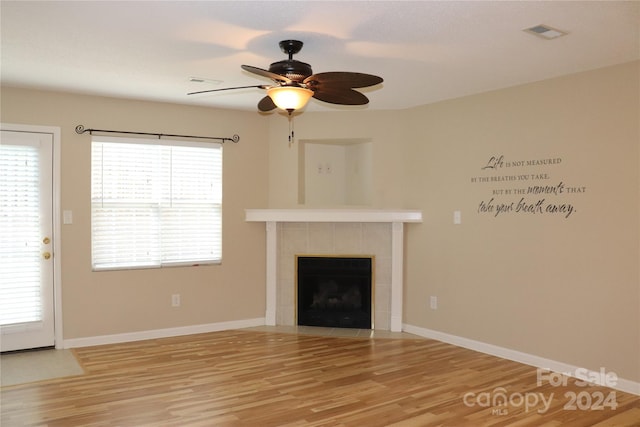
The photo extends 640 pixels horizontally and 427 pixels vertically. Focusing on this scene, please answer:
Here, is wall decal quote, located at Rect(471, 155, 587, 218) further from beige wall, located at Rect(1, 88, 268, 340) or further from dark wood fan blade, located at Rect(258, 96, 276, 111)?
beige wall, located at Rect(1, 88, 268, 340)

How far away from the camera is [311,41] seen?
337cm

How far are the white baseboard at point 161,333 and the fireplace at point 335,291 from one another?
1.89ft

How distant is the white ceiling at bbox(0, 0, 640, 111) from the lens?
112 inches

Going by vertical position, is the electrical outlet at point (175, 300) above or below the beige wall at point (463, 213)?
below

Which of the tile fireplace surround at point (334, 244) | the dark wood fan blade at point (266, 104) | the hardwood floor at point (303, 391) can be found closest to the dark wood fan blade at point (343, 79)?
the dark wood fan blade at point (266, 104)

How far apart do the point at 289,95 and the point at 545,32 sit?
5.31 ft

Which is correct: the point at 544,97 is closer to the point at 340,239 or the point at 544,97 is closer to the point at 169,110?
the point at 340,239

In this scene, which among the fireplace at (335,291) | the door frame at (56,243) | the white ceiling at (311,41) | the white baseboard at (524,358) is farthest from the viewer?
the fireplace at (335,291)

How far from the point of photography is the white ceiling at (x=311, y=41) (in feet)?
9.31

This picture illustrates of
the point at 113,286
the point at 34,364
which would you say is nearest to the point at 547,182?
the point at 113,286

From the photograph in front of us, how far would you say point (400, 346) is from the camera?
4.98 metres

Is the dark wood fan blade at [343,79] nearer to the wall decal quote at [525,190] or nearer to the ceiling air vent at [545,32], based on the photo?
the ceiling air vent at [545,32]

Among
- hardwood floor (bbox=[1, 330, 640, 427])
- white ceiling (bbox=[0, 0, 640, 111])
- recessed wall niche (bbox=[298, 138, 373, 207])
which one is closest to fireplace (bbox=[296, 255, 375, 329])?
recessed wall niche (bbox=[298, 138, 373, 207])

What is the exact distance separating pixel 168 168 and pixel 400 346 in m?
2.95
